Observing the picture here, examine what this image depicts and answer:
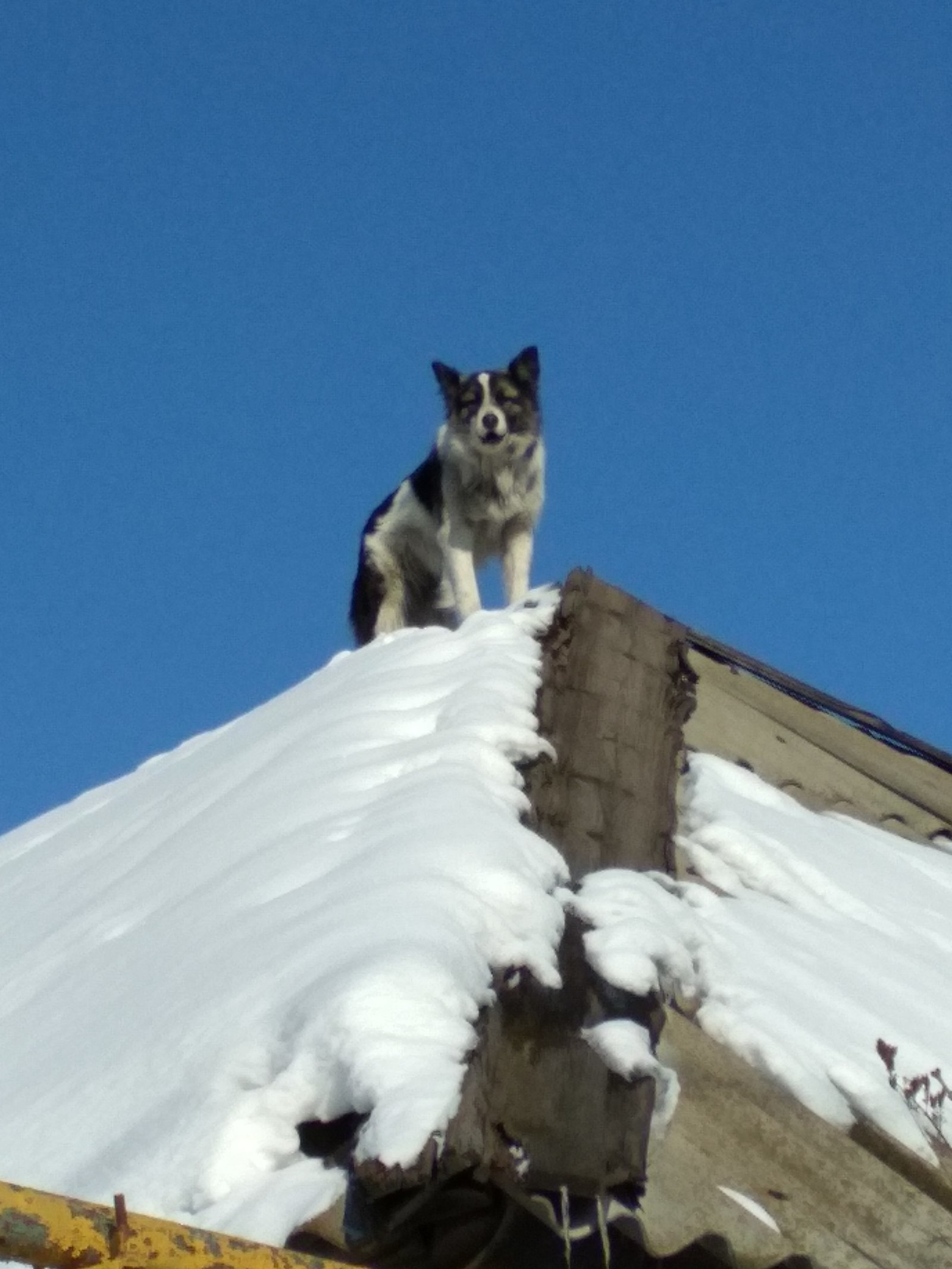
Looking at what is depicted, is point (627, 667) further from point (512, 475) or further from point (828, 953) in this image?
point (512, 475)

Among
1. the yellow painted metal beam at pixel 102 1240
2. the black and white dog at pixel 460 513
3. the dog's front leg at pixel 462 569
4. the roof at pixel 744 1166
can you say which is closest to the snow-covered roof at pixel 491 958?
the roof at pixel 744 1166

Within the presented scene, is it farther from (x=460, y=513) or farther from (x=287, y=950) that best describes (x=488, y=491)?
(x=287, y=950)

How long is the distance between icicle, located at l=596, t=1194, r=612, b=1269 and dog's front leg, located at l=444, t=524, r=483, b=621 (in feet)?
22.6

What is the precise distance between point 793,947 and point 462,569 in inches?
236

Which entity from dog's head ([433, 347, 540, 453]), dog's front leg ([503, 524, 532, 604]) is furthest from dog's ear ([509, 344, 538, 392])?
dog's front leg ([503, 524, 532, 604])

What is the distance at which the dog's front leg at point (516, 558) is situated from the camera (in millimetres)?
9625

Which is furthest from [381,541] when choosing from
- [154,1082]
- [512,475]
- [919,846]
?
[154,1082]

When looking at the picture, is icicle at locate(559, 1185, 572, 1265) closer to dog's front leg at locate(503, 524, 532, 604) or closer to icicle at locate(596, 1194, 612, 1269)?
icicle at locate(596, 1194, 612, 1269)

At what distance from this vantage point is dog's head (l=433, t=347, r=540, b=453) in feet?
32.0

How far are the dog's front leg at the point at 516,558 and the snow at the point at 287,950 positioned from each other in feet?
15.5

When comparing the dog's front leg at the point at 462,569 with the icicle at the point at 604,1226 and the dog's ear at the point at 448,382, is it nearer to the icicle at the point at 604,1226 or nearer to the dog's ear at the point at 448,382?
the dog's ear at the point at 448,382

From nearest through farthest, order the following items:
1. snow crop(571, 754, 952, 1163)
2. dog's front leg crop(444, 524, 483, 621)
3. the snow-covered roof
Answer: the snow-covered roof → snow crop(571, 754, 952, 1163) → dog's front leg crop(444, 524, 483, 621)

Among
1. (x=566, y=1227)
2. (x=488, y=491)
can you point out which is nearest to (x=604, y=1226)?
(x=566, y=1227)

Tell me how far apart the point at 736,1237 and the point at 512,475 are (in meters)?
7.53
